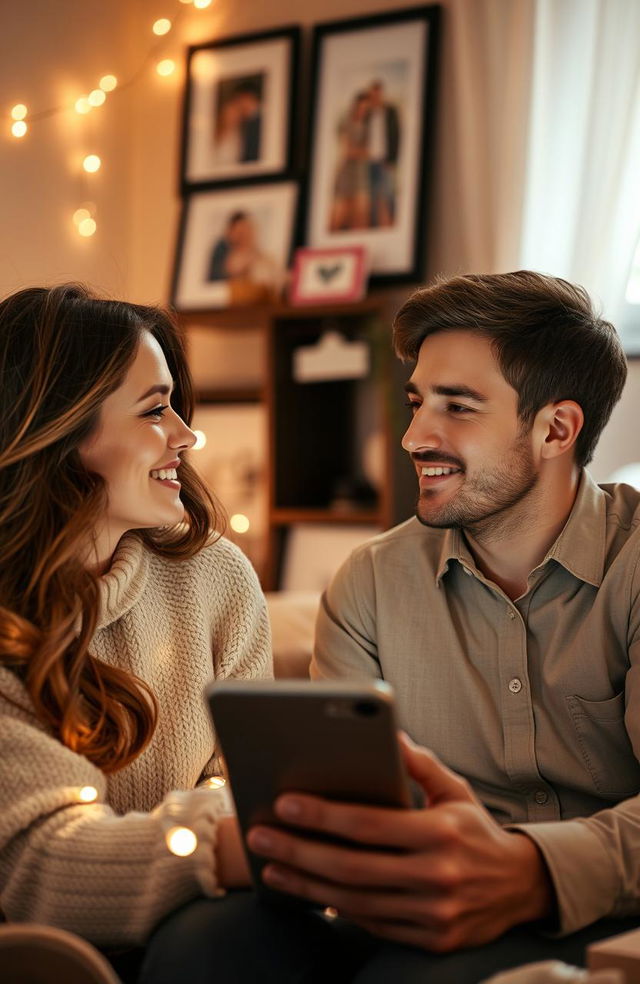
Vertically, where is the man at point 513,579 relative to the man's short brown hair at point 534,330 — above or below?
below

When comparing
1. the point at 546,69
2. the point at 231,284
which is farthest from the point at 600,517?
the point at 231,284

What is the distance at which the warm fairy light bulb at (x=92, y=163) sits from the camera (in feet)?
12.7

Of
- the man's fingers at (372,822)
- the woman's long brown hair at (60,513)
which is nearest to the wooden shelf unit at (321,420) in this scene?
the woman's long brown hair at (60,513)

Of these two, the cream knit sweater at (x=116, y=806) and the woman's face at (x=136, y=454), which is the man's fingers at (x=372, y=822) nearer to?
the cream knit sweater at (x=116, y=806)

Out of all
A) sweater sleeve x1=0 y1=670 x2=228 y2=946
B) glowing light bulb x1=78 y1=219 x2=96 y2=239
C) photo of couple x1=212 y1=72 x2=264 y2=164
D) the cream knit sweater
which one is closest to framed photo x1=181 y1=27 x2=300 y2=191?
photo of couple x1=212 y1=72 x2=264 y2=164

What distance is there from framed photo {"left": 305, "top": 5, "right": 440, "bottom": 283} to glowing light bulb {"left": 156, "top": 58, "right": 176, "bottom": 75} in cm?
62

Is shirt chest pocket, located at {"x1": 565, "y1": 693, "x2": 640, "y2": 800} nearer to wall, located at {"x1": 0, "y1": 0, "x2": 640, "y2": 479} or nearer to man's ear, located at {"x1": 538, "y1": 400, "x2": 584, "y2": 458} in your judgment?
man's ear, located at {"x1": 538, "y1": 400, "x2": 584, "y2": 458}

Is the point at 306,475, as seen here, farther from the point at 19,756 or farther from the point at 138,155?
the point at 19,756

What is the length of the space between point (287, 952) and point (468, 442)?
2.43 feet

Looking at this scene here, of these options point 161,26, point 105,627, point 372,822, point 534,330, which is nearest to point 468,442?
point 534,330

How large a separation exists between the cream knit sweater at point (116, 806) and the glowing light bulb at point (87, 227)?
2.60 meters

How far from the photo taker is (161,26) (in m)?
3.97

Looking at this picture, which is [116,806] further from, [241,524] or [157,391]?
[241,524]

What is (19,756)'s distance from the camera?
1229 mm
